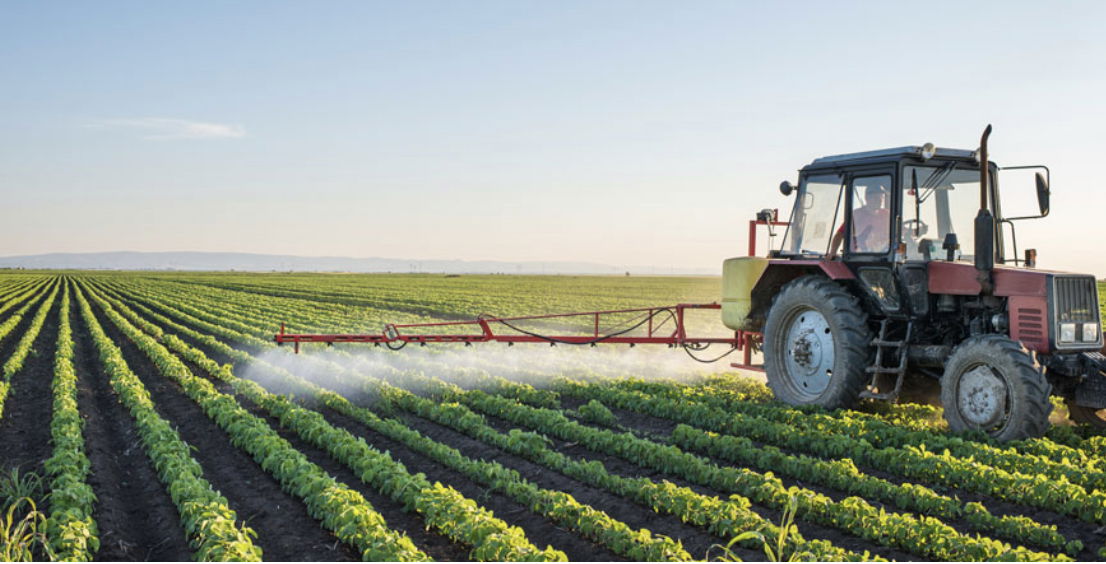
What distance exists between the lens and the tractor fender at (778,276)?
8.43 meters

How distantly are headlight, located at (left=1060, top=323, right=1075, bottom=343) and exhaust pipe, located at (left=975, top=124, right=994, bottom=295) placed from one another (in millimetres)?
658

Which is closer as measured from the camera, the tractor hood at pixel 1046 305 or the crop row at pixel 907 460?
the crop row at pixel 907 460

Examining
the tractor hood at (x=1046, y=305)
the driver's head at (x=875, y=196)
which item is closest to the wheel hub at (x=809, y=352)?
the driver's head at (x=875, y=196)

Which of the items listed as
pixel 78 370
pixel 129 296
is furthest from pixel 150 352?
pixel 129 296

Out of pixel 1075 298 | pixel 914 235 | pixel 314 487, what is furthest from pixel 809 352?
pixel 314 487

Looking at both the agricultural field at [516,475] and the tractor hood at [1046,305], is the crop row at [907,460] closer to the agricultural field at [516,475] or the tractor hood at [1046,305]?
the agricultural field at [516,475]

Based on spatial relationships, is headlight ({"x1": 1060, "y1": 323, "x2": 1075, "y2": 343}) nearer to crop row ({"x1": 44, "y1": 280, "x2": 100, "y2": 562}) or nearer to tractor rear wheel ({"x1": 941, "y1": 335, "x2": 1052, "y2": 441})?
tractor rear wheel ({"x1": 941, "y1": 335, "x2": 1052, "y2": 441})

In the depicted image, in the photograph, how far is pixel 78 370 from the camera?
47.6ft

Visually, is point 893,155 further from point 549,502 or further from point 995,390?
point 549,502

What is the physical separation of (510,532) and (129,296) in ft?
145

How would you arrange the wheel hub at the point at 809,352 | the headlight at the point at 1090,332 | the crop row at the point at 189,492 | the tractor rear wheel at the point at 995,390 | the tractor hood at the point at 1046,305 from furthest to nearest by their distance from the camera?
1. the wheel hub at the point at 809,352
2. the headlight at the point at 1090,332
3. the tractor hood at the point at 1046,305
4. the tractor rear wheel at the point at 995,390
5. the crop row at the point at 189,492

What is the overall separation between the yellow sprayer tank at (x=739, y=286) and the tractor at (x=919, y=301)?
2 centimetres

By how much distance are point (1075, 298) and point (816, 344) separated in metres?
2.38

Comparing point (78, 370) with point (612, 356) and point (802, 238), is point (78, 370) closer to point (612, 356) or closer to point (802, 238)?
point (612, 356)
